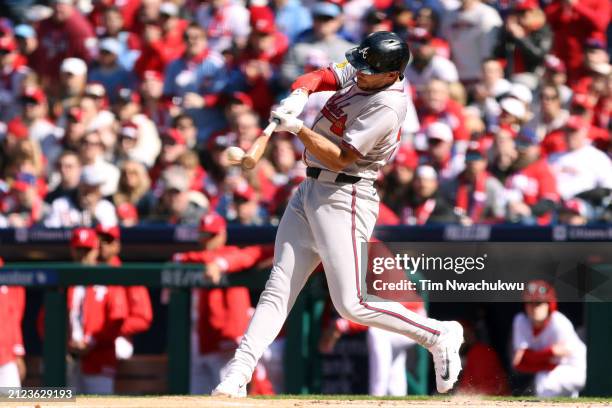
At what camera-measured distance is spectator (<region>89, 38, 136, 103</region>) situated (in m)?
11.6

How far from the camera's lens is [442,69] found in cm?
1008

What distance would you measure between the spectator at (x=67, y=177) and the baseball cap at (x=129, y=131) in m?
0.57

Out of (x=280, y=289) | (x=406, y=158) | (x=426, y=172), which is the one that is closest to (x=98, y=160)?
(x=406, y=158)

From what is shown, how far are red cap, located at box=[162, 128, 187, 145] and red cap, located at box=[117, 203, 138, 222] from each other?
0.98 meters

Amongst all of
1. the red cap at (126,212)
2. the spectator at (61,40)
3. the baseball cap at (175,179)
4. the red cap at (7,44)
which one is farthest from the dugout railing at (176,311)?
the red cap at (7,44)

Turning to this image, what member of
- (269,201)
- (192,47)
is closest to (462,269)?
(269,201)

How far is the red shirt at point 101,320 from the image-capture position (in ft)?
27.6

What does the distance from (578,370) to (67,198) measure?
3.98m

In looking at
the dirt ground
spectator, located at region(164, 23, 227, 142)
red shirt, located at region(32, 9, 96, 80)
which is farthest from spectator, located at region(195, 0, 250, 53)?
the dirt ground

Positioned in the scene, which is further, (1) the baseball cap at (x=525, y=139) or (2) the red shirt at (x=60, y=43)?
(2) the red shirt at (x=60, y=43)

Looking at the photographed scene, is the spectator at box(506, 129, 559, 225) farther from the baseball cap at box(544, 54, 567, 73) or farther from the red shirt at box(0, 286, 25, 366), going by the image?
the red shirt at box(0, 286, 25, 366)

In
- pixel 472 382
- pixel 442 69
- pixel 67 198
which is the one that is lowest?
pixel 472 382

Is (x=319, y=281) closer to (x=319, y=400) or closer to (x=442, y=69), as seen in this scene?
(x=319, y=400)

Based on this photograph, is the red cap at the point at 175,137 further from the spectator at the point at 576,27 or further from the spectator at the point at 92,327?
the spectator at the point at 576,27
